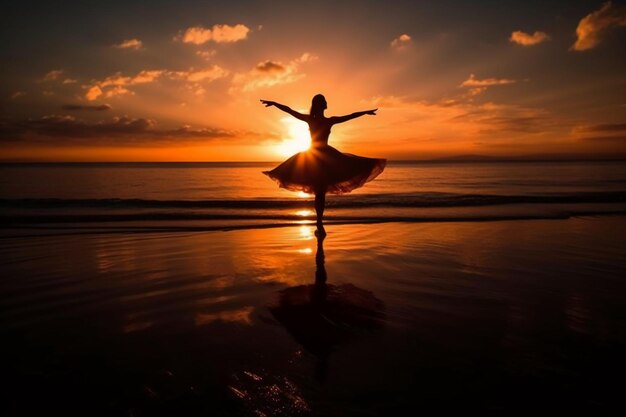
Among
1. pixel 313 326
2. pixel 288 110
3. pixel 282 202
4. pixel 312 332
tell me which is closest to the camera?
pixel 312 332

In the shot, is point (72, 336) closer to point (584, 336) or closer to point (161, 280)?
point (161, 280)

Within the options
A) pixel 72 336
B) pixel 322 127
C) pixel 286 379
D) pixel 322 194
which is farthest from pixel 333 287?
pixel 322 127

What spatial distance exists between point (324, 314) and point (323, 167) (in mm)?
6502

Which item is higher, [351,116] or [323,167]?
[351,116]

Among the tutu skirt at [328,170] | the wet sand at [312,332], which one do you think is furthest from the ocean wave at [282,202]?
the wet sand at [312,332]

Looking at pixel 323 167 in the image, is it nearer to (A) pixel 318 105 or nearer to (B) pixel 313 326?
(A) pixel 318 105

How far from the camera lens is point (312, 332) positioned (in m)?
4.57

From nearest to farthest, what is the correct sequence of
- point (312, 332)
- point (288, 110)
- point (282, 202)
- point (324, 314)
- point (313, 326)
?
point (312, 332) → point (313, 326) → point (324, 314) → point (288, 110) → point (282, 202)

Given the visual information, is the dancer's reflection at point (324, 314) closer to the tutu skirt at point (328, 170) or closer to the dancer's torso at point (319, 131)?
the tutu skirt at point (328, 170)

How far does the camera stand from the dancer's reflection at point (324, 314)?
14.1ft

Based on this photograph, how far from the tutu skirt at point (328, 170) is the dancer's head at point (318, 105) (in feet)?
3.51

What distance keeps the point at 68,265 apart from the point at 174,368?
6116 millimetres

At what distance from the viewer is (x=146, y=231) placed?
13.3 meters

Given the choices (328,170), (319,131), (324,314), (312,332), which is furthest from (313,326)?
(319,131)
